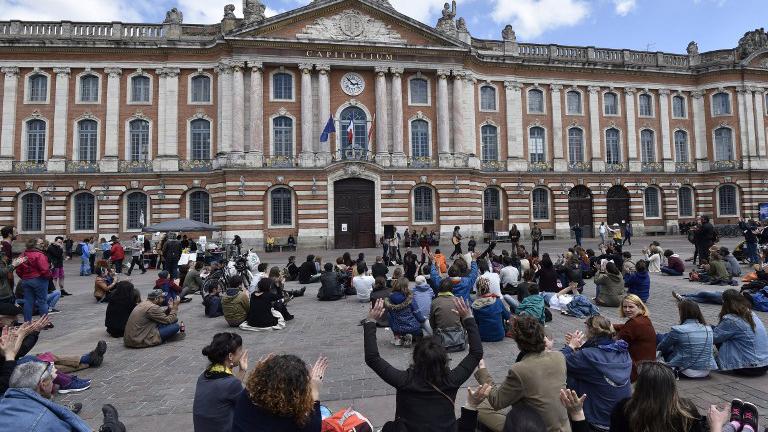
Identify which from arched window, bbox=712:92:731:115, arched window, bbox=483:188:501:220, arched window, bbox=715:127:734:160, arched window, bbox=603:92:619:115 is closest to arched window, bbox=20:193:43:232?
arched window, bbox=483:188:501:220

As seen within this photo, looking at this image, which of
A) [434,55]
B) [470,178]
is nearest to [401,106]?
[434,55]

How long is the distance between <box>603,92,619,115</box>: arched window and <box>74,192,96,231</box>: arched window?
125 feet

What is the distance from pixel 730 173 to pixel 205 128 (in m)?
40.6

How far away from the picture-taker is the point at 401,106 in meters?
29.7

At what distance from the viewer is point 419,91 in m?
30.5

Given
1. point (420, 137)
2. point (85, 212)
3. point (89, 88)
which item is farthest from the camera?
point (420, 137)

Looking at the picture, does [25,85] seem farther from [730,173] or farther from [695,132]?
[730,173]

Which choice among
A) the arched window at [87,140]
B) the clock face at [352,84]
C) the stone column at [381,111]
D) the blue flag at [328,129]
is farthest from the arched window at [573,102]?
the arched window at [87,140]

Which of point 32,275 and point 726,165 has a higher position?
point 726,165

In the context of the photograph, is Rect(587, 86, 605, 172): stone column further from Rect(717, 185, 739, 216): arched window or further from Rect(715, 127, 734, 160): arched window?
Rect(717, 185, 739, 216): arched window

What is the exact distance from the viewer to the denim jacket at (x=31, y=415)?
2.89 m

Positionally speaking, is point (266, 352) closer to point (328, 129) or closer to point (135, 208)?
point (328, 129)

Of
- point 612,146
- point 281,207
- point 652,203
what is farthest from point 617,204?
point 281,207

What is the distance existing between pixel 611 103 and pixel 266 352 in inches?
1407
